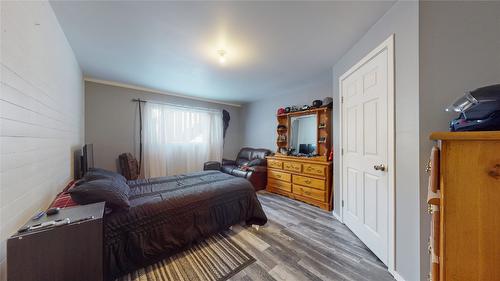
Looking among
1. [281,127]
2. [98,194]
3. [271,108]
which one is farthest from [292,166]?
[98,194]

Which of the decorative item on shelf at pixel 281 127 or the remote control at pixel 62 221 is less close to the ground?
the decorative item on shelf at pixel 281 127

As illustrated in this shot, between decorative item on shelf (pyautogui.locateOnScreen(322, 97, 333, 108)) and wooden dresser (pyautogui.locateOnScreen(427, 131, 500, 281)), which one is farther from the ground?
decorative item on shelf (pyautogui.locateOnScreen(322, 97, 333, 108))

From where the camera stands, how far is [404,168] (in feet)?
4.63

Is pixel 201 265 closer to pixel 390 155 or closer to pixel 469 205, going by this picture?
pixel 469 205

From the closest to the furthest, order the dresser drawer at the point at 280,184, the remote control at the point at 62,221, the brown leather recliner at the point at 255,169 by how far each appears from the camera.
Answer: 1. the remote control at the point at 62,221
2. the dresser drawer at the point at 280,184
3. the brown leather recliner at the point at 255,169

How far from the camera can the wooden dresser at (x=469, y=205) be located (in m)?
0.64

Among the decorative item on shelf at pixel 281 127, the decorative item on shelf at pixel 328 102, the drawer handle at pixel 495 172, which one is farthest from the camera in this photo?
the decorative item on shelf at pixel 281 127

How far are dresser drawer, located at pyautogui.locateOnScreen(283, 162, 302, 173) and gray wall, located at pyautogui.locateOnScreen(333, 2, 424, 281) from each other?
192 cm

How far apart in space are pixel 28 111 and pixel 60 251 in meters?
0.93

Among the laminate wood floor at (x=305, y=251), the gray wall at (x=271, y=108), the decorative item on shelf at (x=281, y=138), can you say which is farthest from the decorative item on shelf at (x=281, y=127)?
the laminate wood floor at (x=305, y=251)

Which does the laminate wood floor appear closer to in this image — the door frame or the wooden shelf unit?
the door frame

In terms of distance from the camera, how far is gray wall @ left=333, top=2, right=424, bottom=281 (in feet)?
4.27

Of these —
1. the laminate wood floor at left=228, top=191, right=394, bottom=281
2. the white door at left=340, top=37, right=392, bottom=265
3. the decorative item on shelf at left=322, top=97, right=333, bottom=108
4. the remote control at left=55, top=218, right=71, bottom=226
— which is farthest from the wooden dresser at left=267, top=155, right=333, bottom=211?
the remote control at left=55, top=218, right=71, bottom=226

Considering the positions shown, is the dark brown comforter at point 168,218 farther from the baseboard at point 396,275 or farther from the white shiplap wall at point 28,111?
the baseboard at point 396,275
